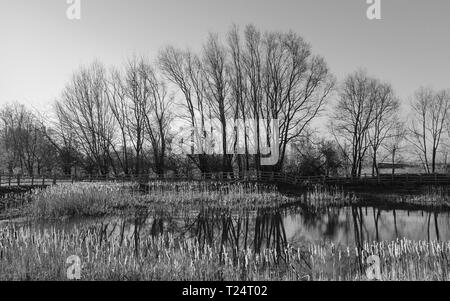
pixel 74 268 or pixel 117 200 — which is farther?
pixel 117 200

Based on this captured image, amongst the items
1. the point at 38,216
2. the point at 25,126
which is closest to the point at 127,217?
the point at 38,216

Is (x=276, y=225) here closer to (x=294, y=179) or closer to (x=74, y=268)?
(x=74, y=268)

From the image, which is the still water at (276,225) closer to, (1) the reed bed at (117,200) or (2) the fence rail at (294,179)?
(1) the reed bed at (117,200)

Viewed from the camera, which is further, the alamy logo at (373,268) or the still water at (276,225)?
the still water at (276,225)

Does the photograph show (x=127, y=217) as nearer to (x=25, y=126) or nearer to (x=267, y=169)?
(x=267, y=169)

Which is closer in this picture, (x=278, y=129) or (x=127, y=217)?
(x=127, y=217)

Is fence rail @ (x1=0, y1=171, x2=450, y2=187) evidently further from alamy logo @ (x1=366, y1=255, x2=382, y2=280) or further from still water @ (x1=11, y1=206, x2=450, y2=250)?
alamy logo @ (x1=366, y1=255, x2=382, y2=280)

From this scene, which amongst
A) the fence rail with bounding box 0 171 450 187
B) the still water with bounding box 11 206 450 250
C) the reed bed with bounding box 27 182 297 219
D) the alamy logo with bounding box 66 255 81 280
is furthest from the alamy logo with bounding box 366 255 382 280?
the fence rail with bounding box 0 171 450 187

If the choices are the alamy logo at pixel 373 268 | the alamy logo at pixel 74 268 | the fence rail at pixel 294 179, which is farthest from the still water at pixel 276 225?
the fence rail at pixel 294 179

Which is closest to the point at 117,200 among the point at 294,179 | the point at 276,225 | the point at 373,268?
the point at 276,225

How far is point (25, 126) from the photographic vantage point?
52906 millimetres

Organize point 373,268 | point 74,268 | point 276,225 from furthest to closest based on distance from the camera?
point 276,225 < point 373,268 < point 74,268

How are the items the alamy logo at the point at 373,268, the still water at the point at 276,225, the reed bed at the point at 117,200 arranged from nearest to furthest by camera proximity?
the alamy logo at the point at 373,268
the still water at the point at 276,225
the reed bed at the point at 117,200
